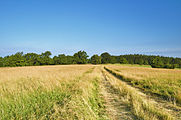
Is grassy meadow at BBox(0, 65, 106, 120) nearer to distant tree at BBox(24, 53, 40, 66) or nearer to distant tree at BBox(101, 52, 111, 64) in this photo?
distant tree at BBox(24, 53, 40, 66)

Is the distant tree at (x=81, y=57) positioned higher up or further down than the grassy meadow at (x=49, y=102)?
higher up

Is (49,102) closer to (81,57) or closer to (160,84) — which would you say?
(160,84)

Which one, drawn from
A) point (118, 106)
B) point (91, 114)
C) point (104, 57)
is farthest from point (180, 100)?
point (104, 57)

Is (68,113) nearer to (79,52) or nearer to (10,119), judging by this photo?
(10,119)

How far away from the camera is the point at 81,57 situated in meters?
80.4

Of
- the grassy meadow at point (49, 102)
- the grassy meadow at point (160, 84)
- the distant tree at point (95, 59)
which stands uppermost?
the distant tree at point (95, 59)

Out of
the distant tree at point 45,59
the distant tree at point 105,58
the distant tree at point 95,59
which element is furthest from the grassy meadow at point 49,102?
the distant tree at point 105,58

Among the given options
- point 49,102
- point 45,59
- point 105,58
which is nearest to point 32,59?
point 45,59

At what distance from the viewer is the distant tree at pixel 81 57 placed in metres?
78.7

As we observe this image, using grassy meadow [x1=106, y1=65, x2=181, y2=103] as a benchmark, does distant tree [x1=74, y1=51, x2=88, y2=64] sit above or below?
above

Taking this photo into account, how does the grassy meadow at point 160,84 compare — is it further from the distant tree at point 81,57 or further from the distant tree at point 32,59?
the distant tree at point 32,59

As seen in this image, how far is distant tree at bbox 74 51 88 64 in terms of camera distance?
258 feet

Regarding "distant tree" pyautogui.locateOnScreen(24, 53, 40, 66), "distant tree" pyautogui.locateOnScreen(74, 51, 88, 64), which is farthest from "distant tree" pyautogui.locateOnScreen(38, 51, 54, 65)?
"distant tree" pyautogui.locateOnScreen(74, 51, 88, 64)

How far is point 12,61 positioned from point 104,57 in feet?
249
